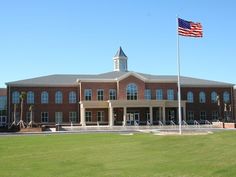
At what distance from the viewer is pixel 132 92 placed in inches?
2562

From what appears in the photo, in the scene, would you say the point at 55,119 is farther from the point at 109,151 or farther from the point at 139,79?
the point at 109,151

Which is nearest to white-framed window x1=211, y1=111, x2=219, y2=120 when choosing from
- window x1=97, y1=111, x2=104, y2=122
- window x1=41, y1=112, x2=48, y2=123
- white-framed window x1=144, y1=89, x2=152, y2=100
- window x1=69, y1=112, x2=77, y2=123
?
white-framed window x1=144, y1=89, x2=152, y2=100

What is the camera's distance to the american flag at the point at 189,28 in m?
33.4

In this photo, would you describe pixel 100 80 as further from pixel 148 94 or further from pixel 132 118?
pixel 148 94

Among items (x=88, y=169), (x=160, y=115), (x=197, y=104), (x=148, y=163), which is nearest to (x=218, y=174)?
(x=148, y=163)

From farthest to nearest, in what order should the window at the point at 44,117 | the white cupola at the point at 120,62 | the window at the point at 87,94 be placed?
the white cupola at the point at 120,62 < the window at the point at 44,117 < the window at the point at 87,94

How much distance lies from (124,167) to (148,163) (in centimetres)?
108

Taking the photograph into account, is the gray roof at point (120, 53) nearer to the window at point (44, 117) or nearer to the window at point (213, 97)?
the window at point (213, 97)

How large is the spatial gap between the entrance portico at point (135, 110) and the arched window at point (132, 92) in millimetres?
1783

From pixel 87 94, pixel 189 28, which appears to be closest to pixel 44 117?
pixel 87 94

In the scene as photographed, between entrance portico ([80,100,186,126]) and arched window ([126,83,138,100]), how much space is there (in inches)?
70.2

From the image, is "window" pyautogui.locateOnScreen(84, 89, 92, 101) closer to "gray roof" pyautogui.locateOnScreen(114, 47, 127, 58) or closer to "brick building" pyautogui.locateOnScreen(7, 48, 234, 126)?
"brick building" pyautogui.locateOnScreen(7, 48, 234, 126)

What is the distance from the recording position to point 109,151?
1997cm

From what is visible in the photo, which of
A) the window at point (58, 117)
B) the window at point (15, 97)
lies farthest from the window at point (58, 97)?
the window at point (15, 97)
